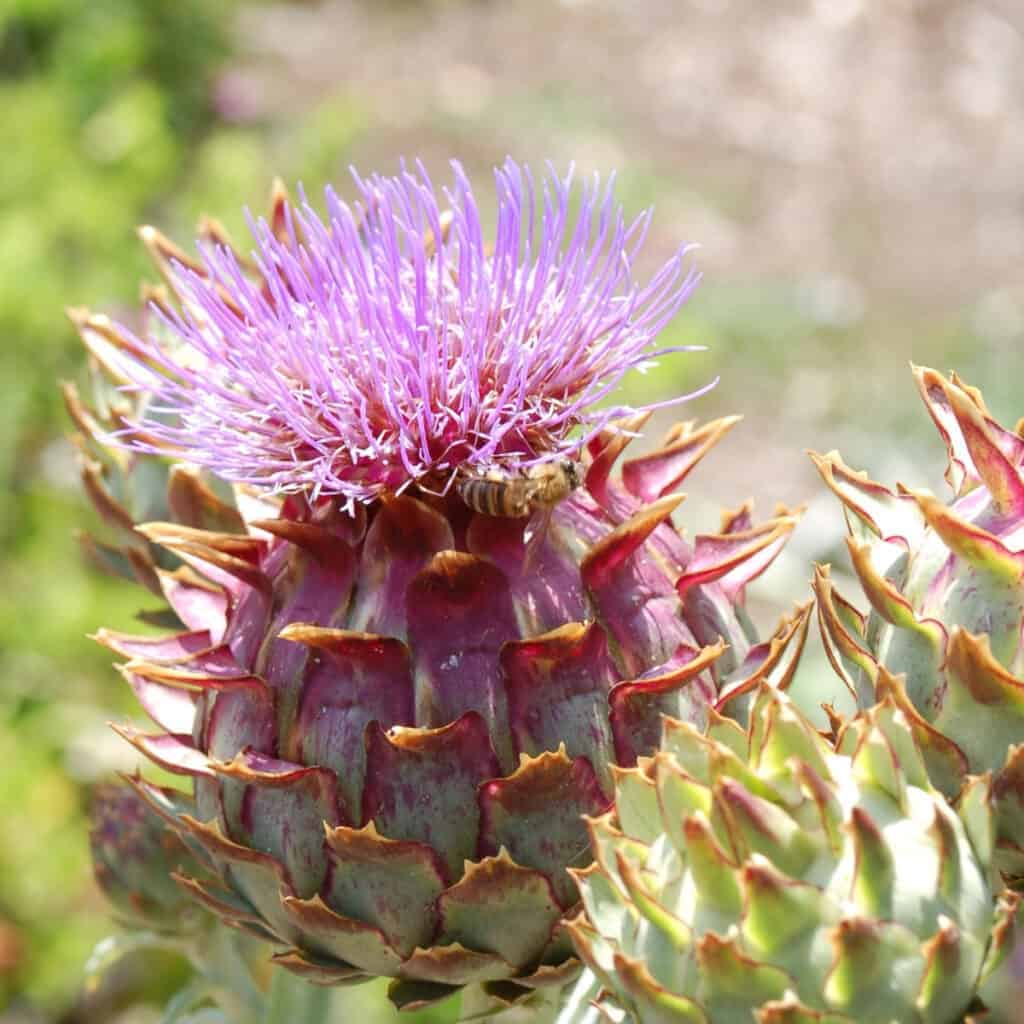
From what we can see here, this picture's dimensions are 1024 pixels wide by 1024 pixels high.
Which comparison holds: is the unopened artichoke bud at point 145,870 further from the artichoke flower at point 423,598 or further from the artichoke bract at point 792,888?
the artichoke bract at point 792,888

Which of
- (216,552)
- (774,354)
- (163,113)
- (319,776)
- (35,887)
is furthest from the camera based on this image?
(163,113)

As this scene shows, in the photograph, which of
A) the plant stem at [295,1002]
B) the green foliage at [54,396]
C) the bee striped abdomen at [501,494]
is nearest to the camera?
the bee striped abdomen at [501,494]

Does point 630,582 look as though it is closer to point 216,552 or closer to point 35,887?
point 216,552

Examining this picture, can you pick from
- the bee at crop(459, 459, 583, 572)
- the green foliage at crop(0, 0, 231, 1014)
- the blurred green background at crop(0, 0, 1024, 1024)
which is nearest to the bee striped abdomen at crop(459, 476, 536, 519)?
the bee at crop(459, 459, 583, 572)

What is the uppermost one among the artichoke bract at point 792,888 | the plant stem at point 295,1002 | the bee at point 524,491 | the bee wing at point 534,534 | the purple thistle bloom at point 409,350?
the purple thistle bloom at point 409,350

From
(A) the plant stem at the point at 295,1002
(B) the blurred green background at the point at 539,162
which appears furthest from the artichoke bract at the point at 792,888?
(B) the blurred green background at the point at 539,162

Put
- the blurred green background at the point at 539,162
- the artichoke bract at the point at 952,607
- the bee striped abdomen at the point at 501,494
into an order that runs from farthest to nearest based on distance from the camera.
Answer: the blurred green background at the point at 539,162 < the bee striped abdomen at the point at 501,494 < the artichoke bract at the point at 952,607

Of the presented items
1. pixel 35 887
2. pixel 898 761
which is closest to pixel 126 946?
pixel 898 761

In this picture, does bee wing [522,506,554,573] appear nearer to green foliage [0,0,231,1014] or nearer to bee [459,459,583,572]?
bee [459,459,583,572]
